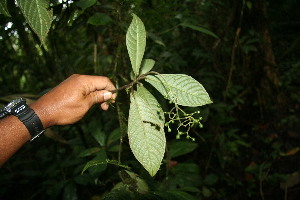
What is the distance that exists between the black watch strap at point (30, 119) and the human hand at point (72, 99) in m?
0.02

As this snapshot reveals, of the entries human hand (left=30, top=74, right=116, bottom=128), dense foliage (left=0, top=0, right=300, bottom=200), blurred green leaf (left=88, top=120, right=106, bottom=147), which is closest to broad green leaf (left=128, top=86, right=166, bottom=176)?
human hand (left=30, top=74, right=116, bottom=128)

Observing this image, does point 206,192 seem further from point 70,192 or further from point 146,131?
point 146,131

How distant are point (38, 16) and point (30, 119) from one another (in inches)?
16.4

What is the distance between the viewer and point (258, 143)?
255cm

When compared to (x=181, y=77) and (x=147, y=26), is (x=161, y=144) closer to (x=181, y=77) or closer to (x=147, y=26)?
(x=181, y=77)

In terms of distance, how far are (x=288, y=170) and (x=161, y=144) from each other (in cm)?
203

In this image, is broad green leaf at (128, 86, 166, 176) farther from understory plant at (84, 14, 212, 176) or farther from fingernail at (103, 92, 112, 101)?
fingernail at (103, 92, 112, 101)

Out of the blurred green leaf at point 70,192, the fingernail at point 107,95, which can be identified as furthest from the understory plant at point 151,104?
the blurred green leaf at point 70,192

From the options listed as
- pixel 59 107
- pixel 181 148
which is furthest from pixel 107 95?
pixel 181 148

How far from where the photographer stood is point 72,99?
942 millimetres

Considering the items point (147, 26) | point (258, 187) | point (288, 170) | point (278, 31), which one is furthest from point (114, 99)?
point (278, 31)

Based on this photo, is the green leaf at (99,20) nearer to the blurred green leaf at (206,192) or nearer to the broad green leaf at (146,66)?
the broad green leaf at (146,66)

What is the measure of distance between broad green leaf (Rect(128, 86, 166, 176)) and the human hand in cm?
23

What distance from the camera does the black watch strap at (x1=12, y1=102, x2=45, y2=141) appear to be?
0.93 m
